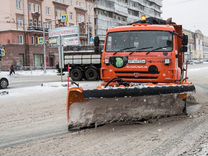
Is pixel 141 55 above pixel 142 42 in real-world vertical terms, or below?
below

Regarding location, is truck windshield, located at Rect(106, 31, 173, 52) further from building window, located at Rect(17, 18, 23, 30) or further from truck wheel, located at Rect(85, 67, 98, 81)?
building window, located at Rect(17, 18, 23, 30)

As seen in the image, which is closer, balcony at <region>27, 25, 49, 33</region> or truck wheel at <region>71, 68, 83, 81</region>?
truck wheel at <region>71, 68, 83, 81</region>

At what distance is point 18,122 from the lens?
9.26 meters

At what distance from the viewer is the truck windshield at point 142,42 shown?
31.8 feet

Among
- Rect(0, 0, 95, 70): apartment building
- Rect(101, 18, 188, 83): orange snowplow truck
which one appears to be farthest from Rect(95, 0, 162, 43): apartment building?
Rect(101, 18, 188, 83): orange snowplow truck

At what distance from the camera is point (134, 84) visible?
913cm

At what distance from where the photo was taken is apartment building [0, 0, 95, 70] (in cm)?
5538

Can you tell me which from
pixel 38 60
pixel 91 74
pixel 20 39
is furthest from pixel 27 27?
pixel 91 74

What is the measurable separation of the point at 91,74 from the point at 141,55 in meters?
18.6

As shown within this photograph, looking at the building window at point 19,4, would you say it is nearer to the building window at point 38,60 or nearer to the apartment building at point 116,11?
the building window at point 38,60

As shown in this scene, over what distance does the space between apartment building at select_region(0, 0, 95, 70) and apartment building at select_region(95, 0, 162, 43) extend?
32.7ft

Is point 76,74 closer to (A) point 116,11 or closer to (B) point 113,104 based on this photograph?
(B) point 113,104

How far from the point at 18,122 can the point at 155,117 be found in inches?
132

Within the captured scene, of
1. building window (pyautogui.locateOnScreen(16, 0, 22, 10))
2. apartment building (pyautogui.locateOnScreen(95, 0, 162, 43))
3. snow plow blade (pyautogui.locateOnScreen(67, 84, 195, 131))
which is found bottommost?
snow plow blade (pyautogui.locateOnScreen(67, 84, 195, 131))
